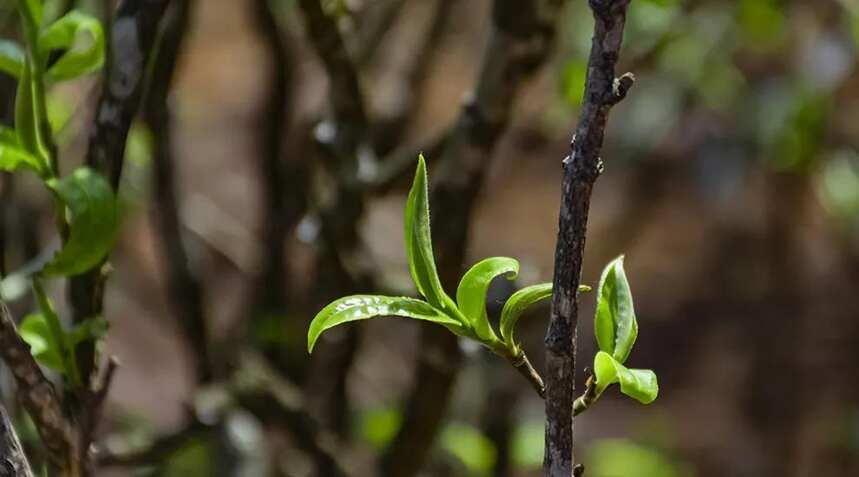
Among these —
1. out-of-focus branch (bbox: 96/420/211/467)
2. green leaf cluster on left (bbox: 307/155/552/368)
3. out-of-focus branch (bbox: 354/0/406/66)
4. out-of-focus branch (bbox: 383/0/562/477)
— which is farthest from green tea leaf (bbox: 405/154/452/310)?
out-of-focus branch (bbox: 354/0/406/66)

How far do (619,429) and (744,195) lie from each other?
63 centimetres

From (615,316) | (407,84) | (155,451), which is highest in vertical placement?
(407,84)

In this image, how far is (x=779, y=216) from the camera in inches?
87.5

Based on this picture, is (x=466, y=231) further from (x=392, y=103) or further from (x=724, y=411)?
(x=724, y=411)

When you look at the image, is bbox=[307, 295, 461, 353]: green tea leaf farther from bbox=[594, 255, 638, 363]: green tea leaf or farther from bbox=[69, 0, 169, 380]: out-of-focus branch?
bbox=[69, 0, 169, 380]: out-of-focus branch

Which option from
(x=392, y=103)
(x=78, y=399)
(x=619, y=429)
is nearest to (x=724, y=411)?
(x=619, y=429)

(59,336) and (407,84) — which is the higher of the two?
(407,84)

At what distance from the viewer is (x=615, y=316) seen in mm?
535

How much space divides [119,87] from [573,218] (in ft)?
1.11

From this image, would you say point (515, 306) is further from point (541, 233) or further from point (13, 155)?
point (541, 233)

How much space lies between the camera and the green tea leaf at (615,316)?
53cm

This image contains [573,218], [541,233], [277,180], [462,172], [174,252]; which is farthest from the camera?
[541,233]

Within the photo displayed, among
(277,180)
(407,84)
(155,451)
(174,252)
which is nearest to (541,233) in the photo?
(407,84)

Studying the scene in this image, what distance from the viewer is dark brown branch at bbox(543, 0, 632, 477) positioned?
43cm
